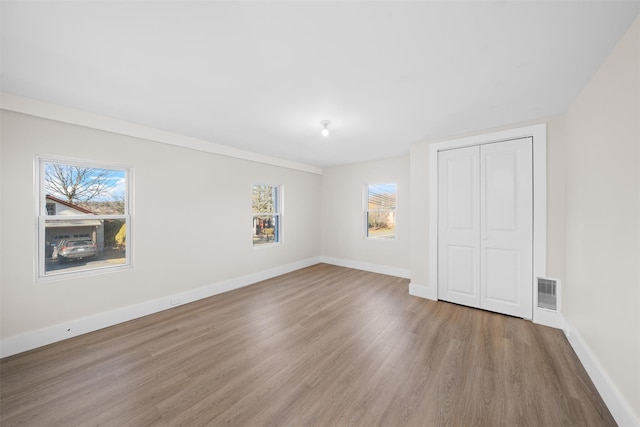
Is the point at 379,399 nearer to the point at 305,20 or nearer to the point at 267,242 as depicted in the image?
the point at 305,20

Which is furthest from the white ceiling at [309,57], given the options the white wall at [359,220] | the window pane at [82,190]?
the white wall at [359,220]

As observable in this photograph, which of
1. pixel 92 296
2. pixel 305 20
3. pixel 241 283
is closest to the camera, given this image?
pixel 305 20

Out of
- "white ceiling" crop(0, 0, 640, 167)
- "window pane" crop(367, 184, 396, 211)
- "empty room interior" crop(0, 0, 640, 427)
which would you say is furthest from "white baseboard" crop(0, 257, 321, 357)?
"window pane" crop(367, 184, 396, 211)

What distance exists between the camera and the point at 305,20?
134cm

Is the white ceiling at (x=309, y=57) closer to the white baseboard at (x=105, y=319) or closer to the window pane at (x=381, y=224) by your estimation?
the white baseboard at (x=105, y=319)

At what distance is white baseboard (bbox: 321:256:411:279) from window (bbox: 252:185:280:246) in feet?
5.28

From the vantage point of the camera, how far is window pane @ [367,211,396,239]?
499cm

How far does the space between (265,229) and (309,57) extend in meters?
3.66

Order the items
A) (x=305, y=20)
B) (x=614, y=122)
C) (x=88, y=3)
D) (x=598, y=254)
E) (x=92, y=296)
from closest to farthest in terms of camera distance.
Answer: (x=88, y=3), (x=305, y=20), (x=614, y=122), (x=598, y=254), (x=92, y=296)

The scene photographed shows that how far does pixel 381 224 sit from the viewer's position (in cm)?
517

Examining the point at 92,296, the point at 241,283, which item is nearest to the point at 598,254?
the point at 241,283

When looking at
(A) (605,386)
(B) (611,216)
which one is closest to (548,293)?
(A) (605,386)

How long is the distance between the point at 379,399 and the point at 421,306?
1.93 metres

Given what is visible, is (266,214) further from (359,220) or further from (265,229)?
(359,220)
